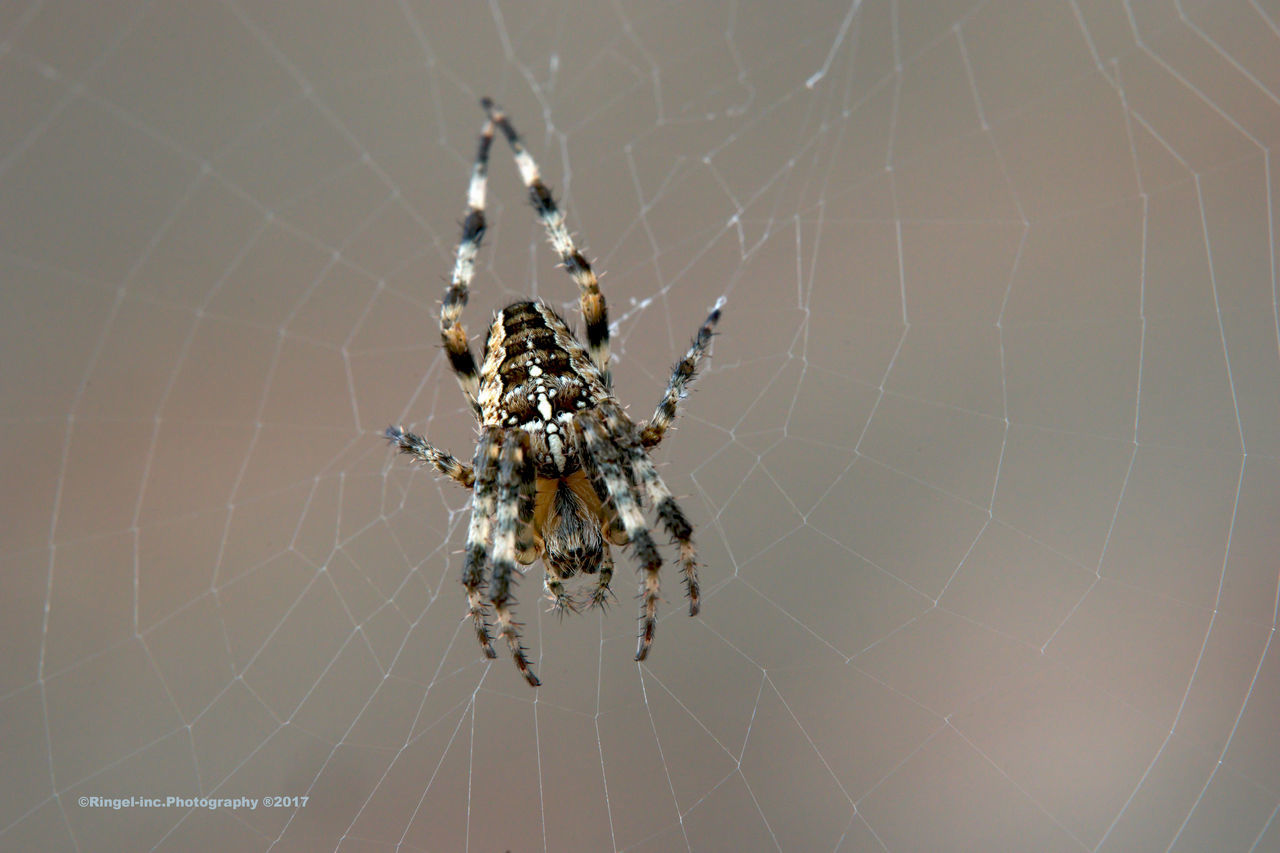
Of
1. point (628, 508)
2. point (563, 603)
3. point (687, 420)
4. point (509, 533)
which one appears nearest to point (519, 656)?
point (563, 603)

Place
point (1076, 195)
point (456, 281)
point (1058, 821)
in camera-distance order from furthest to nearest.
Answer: point (1076, 195)
point (1058, 821)
point (456, 281)

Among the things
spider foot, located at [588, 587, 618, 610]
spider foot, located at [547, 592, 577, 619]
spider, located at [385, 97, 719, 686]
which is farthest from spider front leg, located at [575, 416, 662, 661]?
spider foot, located at [547, 592, 577, 619]

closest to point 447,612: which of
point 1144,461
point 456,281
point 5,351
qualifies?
point 456,281

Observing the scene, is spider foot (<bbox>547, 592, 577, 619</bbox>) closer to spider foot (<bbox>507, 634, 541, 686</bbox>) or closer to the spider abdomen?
spider foot (<bbox>507, 634, 541, 686</bbox>)

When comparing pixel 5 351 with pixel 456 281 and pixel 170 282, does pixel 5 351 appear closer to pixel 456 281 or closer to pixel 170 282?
pixel 170 282

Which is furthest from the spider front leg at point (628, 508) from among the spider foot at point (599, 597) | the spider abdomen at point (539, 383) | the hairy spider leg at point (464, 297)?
the hairy spider leg at point (464, 297)

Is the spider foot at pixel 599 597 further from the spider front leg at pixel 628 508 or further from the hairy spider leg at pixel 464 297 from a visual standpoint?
the hairy spider leg at pixel 464 297
